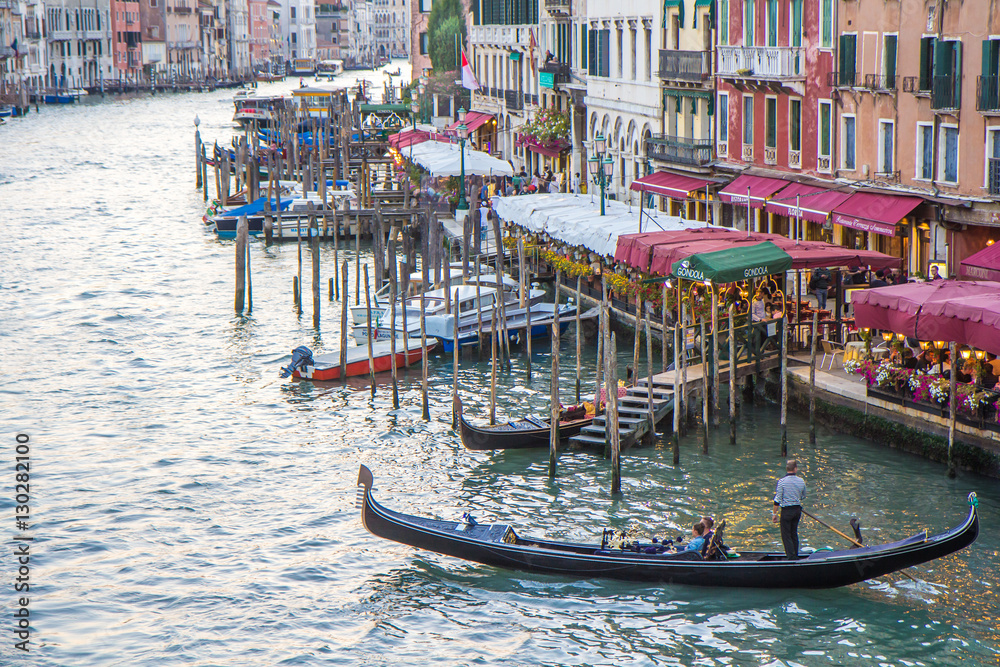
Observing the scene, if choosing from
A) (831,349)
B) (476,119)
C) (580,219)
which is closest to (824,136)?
(580,219)

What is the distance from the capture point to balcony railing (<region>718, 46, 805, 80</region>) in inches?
1315

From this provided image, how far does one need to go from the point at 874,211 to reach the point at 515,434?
1064 cm

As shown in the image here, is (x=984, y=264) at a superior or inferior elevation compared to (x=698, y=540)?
superior

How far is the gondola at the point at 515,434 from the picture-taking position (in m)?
23.6

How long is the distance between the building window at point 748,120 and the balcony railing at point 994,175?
10.5m

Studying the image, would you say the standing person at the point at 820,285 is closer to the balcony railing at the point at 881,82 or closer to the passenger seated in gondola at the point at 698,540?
the balcony railing at the point at 881,82

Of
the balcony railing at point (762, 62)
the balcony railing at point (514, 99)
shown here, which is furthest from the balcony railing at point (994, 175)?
the balcony railing at point (514, 99)

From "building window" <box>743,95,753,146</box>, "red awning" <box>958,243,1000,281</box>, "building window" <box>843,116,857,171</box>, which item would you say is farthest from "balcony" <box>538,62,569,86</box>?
"red awning" <box>958,243,1000,281</box>

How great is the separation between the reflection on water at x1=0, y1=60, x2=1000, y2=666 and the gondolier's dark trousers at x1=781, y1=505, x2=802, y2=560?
630mm

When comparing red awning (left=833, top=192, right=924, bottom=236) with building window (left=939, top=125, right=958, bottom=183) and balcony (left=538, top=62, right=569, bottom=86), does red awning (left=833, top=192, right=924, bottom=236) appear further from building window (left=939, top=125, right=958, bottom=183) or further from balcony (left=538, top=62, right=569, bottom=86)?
balcony (left=538, top=62, right=569, bottom=86)

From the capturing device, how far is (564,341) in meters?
32.7

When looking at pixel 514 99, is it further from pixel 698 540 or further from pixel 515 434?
pixel 698 540

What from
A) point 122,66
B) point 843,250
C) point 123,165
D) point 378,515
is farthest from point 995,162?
point 122,66

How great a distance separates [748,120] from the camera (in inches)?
1428
